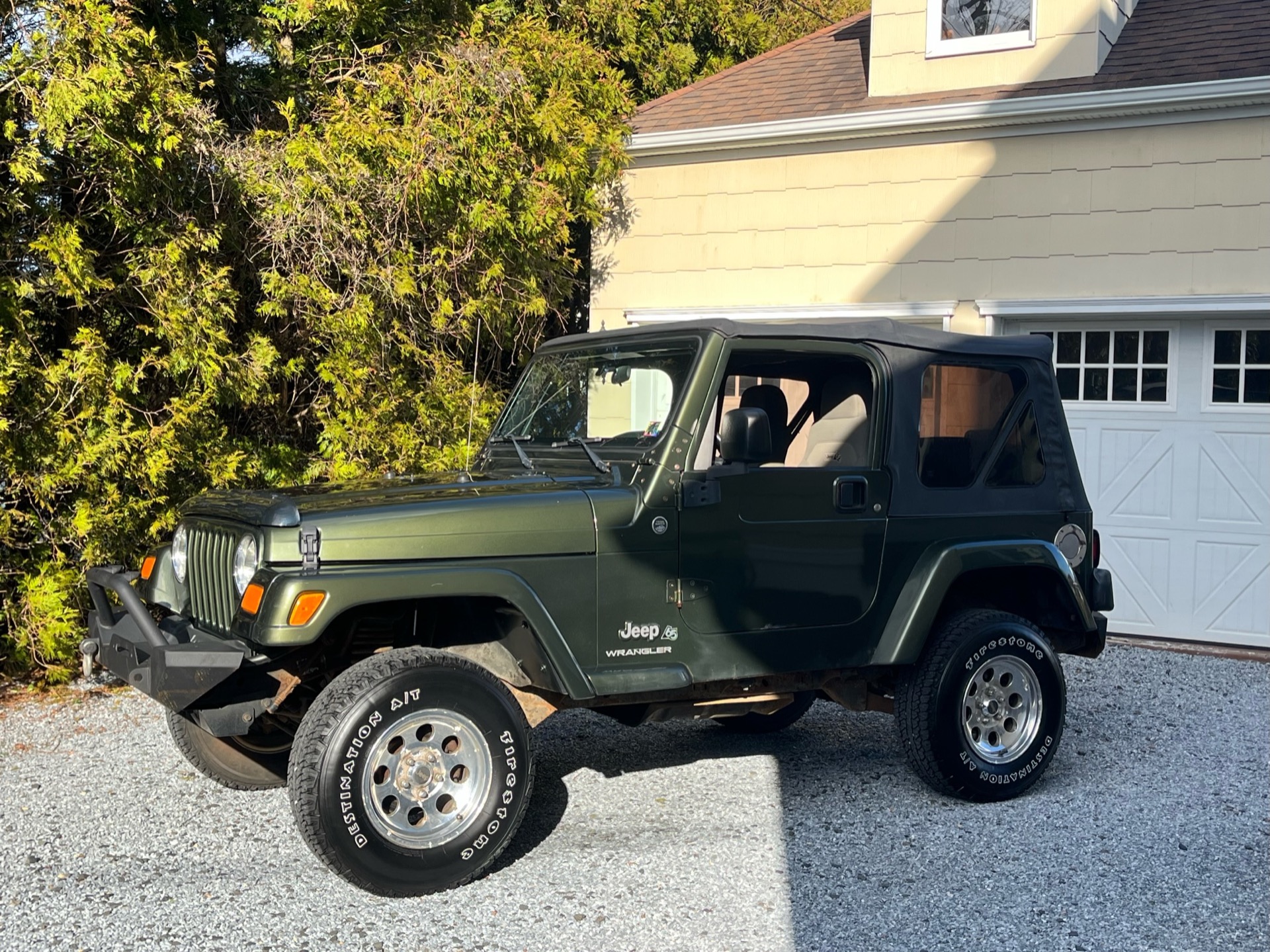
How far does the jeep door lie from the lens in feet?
16.3

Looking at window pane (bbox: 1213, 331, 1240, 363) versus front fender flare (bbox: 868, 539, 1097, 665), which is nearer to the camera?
front fender flare (bbox: 868, 539, 1097, 665)

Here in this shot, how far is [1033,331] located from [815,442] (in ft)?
16.0

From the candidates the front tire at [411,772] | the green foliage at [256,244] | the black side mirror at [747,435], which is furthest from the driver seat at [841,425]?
the green foliage at [256,244]

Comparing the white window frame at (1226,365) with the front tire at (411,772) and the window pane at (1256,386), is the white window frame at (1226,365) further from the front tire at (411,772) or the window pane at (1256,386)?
the front tire at (411,772)

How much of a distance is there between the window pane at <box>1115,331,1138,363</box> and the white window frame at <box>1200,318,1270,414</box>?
0.49 m

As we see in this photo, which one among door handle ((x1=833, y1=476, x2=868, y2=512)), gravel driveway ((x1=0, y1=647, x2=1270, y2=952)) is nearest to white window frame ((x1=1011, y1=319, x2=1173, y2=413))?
gravel driveway ((x1=0, y1=647, x2=1270, y2=952))

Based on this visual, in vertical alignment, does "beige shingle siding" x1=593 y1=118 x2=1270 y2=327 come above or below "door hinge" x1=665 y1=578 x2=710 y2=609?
A: above

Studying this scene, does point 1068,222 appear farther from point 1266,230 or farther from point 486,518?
point 486,518

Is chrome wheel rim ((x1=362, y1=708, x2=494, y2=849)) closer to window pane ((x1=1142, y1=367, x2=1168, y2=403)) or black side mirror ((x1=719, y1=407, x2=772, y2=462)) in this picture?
→ black side mirror ((x1=719, y1=407, x2=772, y2=462))

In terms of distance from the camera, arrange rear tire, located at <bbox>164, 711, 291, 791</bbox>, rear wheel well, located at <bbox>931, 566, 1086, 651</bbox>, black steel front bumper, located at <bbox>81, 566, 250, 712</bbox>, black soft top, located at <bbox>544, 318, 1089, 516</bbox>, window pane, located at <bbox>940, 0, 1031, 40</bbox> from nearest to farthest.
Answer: black steel front bumper, located at <bbox>81, 566, 250, 712</bbox> < black soft top, located at <bbox>544, 318, 1089, 516</bbox> < rear tire, located at <bbox>164, 711, 291, 791</bbox> < rear wheel well, located at <bbox>931, 566, 1086, 651</bbox> < window pane, located at <bbox>940, 0, 1031, 40</bbox>

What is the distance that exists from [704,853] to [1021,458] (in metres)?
2.38

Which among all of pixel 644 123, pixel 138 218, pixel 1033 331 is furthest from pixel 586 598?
pixel 644 123

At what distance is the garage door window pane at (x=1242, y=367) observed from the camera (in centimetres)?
911

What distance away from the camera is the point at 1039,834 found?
5250 millimetres
